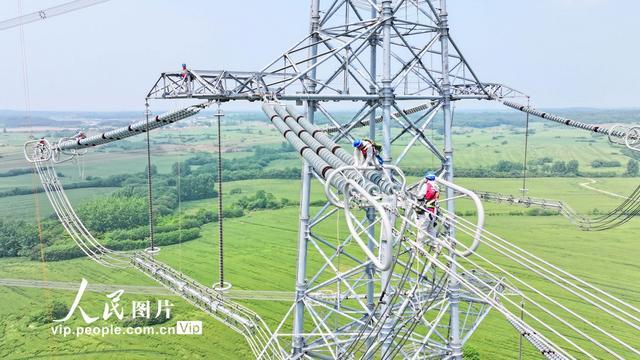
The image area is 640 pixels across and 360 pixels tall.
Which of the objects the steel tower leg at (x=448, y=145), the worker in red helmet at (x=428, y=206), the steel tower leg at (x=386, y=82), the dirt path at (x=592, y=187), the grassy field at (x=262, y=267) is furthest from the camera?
the dirt path at (x=592, y=187)

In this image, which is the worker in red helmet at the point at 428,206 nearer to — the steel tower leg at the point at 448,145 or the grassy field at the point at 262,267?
the steel tower leg at the point at 448,145

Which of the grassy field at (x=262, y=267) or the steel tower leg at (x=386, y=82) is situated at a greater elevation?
the steel tower leg at (x=386, y=82)

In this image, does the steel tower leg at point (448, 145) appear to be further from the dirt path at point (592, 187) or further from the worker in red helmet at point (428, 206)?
the dirt path at point (592, 187)

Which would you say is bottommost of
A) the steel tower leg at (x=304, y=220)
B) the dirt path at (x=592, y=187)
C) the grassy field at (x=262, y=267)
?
the grassy field at (x=262, y=267)

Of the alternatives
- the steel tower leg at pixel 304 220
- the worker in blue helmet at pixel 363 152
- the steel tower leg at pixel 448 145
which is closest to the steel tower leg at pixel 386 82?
the steel tower leg at pixel 304 220

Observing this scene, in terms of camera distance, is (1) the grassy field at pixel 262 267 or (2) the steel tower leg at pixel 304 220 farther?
(1) the grassy field at pixel 262 267

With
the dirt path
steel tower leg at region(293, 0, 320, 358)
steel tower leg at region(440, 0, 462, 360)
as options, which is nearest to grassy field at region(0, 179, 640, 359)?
the dirt path

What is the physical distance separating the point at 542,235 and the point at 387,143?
177 ft

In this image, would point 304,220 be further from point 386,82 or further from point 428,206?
point 428,206

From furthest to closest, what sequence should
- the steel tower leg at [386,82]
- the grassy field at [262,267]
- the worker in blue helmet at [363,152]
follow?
the grassy field at [262,267], the steel tower leg at [386,82], the worker in blue helmet at [363,152]

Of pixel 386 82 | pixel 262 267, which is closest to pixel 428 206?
pixel 386 82

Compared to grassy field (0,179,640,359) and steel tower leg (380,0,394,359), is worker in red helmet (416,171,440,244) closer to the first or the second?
steel tower leg (380,0,394,359)

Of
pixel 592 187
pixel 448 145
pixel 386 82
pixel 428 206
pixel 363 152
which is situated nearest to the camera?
pixel 428 206

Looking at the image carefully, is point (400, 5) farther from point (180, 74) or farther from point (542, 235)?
point (542, 235)
